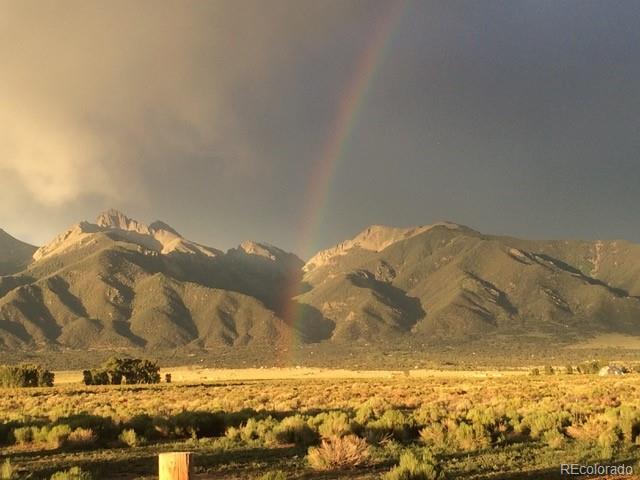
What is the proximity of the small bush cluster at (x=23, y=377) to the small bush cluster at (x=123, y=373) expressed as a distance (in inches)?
223

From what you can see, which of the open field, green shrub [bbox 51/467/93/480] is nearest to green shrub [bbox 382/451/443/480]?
green shrub [bbox 51/467/93/480]

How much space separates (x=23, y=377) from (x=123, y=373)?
14.6 metres

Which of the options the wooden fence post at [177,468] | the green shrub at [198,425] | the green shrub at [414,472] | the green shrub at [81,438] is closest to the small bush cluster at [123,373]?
the green shrub at [198,425]

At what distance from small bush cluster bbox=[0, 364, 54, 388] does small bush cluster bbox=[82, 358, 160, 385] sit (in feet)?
18.6

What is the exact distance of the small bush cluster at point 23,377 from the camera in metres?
78.4

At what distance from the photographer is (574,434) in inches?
812

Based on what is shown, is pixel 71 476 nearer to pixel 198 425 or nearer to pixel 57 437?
pixel 57 437

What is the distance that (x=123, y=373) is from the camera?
89812 millimetres

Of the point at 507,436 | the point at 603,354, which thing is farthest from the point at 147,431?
the point at 603,354

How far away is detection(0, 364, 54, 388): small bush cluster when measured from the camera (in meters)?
78.4

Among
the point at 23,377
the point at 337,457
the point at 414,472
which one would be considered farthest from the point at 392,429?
the point at 23,377

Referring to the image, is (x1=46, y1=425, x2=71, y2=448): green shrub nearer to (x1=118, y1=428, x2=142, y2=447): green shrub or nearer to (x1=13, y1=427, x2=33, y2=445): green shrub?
(x1=13, y1=427, x2=33, y2=445): green shrub

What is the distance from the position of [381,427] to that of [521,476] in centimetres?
784

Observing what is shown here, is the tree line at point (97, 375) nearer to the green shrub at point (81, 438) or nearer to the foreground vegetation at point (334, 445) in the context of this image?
the foreground vegetation at point (334, 445)
